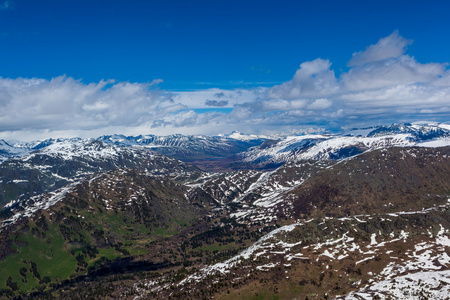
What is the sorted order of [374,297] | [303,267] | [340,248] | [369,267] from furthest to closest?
1. [340,248]
2. [303,267]
3. [369,267]
4. [374,297]

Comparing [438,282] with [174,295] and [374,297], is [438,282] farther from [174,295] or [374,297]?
[174,295]

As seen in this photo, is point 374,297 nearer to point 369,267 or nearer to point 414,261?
point 369,267

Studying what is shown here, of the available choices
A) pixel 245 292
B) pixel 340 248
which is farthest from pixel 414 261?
pixel 245 292

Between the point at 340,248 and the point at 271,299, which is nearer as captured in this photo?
the point at 271,299

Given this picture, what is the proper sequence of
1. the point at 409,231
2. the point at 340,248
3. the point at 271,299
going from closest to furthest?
the point at 271,299, the point at 340,248, the point at 409,231

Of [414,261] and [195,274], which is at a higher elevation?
[414,261]

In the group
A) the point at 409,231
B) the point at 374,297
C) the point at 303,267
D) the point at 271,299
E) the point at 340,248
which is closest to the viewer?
the point at 374,297

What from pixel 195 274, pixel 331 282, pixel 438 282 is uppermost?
pixel 438 282

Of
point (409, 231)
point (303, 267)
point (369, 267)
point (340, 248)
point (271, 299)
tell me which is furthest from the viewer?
point (409, 231)

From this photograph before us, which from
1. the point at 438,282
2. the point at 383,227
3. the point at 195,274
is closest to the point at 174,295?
the point at 195,274
